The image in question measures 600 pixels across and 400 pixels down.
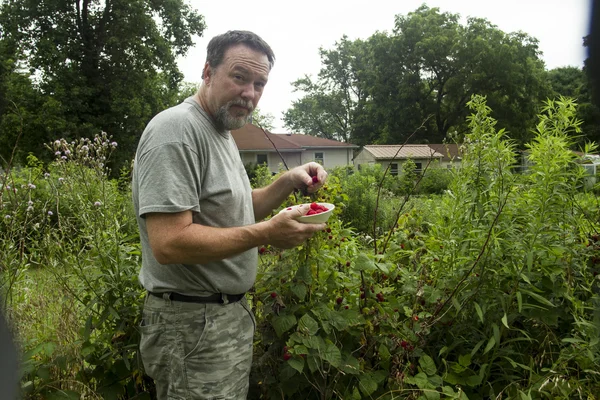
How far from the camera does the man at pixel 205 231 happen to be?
1431 mm

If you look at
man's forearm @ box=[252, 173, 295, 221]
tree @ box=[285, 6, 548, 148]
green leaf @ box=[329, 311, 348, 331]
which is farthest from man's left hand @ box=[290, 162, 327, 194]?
tree @ box=[285, 6, 548, 148]

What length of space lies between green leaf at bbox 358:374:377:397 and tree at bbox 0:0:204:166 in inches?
765

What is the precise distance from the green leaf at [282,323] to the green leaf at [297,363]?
110mm

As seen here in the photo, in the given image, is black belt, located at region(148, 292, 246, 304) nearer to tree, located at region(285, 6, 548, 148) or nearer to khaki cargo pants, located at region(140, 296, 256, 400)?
khaki cargo pants, located at region(140, 296, 256, 400)

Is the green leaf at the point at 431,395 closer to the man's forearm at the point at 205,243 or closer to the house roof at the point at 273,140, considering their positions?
the man's forearm at the point at 205,243

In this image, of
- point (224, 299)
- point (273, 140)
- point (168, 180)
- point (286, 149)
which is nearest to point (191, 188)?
point (168, 180)

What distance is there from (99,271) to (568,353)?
2104 millimetres

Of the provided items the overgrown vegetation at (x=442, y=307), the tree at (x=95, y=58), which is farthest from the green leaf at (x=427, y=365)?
the tree at (x=95, y=58)

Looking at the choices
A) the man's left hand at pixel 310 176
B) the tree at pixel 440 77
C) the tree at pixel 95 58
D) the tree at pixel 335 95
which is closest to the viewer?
the man's left hand at pixel 310 176

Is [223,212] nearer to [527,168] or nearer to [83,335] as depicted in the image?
[83,335]

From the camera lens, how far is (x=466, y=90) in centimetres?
3462

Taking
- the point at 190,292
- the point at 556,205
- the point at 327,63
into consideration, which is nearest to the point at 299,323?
the point at 190,292

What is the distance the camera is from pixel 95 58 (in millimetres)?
20484

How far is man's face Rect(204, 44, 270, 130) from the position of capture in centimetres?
171
